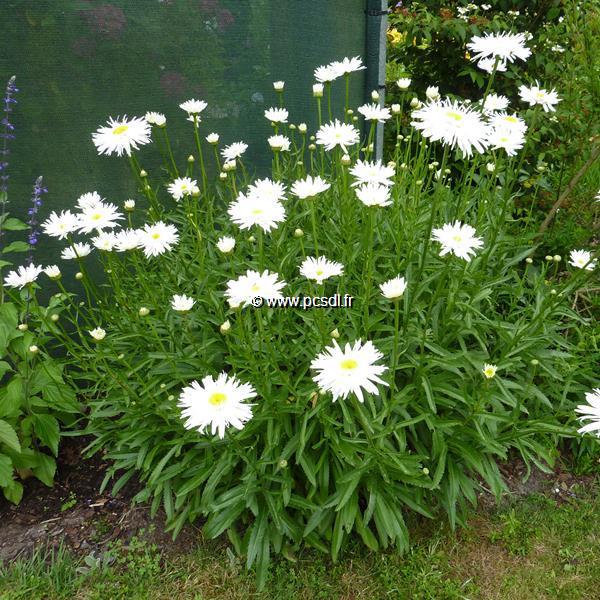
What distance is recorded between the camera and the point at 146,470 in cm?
240

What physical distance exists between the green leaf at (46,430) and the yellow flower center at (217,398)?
118 centimetres

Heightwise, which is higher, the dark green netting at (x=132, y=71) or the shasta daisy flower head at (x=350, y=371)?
the dark green netting at (x=132, y=71)

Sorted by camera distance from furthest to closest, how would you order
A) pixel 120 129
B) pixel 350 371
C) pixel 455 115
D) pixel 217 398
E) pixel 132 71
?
pixel 132 71 < pixel 120 129 < pixel 455 115 < pixel 217 398 < pixel 350 371

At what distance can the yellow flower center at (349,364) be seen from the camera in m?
1.70

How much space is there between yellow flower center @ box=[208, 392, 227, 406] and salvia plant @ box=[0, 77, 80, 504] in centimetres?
96

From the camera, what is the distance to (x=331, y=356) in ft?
6.13

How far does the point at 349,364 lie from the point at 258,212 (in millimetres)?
710

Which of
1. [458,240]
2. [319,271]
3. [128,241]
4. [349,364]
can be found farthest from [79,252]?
[458,240]

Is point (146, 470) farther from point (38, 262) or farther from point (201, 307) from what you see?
point (38, 262)

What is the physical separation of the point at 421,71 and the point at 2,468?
156 inches

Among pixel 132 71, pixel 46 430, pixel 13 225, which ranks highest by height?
pixel 132 71

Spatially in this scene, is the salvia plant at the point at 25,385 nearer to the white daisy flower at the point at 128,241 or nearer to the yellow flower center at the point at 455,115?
the white daisy flower at the point at 128,241

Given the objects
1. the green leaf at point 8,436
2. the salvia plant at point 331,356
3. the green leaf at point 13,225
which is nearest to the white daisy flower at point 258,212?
the salvia plant at point 331,356

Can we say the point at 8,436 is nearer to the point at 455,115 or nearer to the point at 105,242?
the point at 105,242
